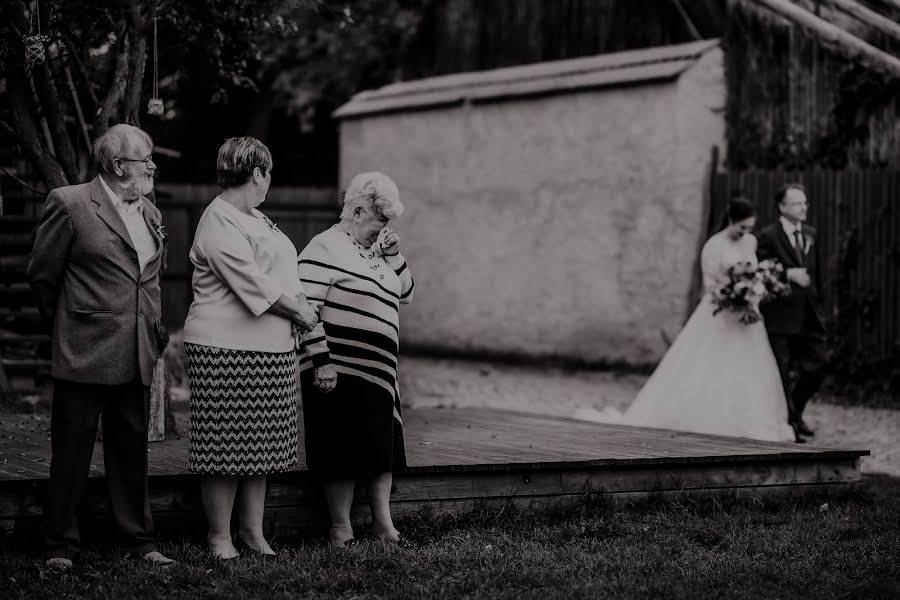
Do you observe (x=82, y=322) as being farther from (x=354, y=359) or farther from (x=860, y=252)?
(x=860, y=252)

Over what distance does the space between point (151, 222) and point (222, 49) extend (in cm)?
364

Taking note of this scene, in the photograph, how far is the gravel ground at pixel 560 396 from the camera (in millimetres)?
10375

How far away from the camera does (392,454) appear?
627cm

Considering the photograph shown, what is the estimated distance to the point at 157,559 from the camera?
18.2ft

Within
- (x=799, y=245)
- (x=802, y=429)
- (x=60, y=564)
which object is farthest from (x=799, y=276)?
(x=60, y=564)

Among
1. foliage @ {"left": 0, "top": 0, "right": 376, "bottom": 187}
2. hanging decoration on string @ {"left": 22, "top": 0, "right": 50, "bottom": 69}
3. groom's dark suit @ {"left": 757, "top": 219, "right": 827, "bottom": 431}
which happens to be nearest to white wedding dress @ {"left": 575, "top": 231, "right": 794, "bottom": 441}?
groom's dark suit @ {"left": 757, "top": 219, "right": 827, "bottom": 431}

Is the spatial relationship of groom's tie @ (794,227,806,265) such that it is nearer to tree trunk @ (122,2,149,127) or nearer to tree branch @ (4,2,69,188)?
tree trunk @ (122,2,149,127)

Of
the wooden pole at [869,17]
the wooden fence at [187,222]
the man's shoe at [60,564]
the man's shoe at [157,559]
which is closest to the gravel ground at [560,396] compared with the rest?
the wooden fence at [187,222]

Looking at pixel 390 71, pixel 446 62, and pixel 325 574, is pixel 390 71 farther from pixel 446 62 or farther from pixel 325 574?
pixel 325 574

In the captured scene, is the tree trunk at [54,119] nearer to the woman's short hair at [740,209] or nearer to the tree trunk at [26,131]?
the tree trunk at [26,131]

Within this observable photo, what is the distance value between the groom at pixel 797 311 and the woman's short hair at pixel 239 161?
552 cm

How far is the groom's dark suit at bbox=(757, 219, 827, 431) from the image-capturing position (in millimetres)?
10297

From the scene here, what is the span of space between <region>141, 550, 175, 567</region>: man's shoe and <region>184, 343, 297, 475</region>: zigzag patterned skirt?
37cm

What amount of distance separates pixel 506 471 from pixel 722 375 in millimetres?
3892
